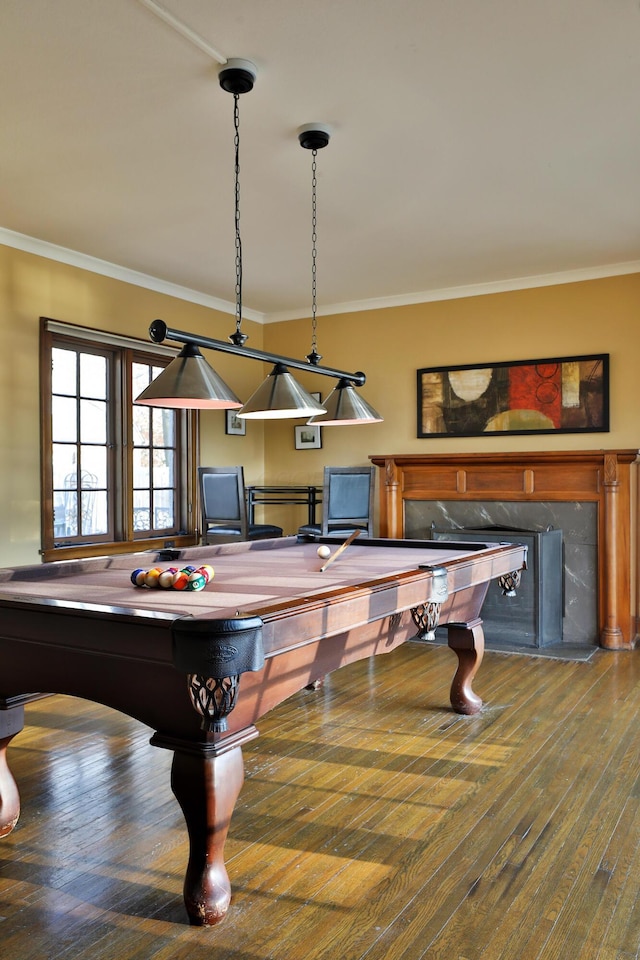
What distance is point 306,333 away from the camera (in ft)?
22.5

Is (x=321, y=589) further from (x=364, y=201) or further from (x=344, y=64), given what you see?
(x=364, y=201)

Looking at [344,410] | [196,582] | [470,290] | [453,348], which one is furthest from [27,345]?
[470,290]

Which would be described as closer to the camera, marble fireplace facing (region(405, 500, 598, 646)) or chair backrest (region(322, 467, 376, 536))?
marble fireplace facing (region(405, 500, 598, 646))

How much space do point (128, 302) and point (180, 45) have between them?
3.05 m

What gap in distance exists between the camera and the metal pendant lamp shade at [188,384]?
263 cm

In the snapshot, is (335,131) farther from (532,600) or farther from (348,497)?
(532,600)

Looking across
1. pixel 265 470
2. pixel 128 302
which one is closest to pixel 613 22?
pixel 128 302

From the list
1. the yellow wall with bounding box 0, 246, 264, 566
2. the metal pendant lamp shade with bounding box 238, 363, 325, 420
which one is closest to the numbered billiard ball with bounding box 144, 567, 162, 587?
the metal pendant lamp shade with bounding box 238, 363, 325, 420

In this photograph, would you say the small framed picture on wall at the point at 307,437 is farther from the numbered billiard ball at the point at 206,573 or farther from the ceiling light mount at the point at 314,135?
the numbered billiard ball at the point at 206,573

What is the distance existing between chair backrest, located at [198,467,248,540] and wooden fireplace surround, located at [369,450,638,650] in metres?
1.13

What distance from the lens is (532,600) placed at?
5.04 meters

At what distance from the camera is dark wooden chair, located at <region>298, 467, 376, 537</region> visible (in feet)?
18.6

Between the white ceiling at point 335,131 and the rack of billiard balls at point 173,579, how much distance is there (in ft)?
6.09

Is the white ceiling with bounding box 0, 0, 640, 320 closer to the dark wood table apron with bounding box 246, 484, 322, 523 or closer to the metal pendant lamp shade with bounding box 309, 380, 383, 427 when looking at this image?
the metal pendant lamp shade with bounding box 309, 380, 383, 427
